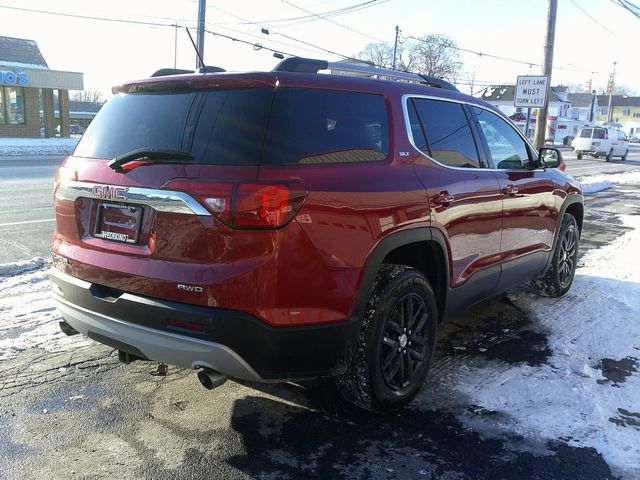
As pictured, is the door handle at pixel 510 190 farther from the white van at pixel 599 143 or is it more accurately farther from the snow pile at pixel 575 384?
the white van at pixel 599 143

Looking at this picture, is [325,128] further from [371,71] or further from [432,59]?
[432,59]

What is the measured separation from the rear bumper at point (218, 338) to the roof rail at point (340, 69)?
137 cm

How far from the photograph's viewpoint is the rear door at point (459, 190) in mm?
3576

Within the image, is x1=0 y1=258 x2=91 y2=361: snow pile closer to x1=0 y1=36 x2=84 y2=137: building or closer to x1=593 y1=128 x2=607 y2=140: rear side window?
x1=0 y1=36 x2=84 y2=137: building

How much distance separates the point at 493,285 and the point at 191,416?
2.51 meters

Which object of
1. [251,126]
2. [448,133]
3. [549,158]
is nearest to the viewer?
[251,126]

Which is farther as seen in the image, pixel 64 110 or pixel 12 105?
pixel 64 110

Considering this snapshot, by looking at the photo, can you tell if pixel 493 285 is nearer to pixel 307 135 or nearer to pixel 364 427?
pixel 364 427

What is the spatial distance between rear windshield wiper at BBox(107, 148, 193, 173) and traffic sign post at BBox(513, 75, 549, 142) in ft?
40.9

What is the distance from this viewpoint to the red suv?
2654mm

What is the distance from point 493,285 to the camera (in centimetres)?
443

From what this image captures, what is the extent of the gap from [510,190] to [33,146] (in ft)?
90.7

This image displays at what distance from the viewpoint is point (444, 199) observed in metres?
3.59

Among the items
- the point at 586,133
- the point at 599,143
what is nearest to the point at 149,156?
the point at 599,143
